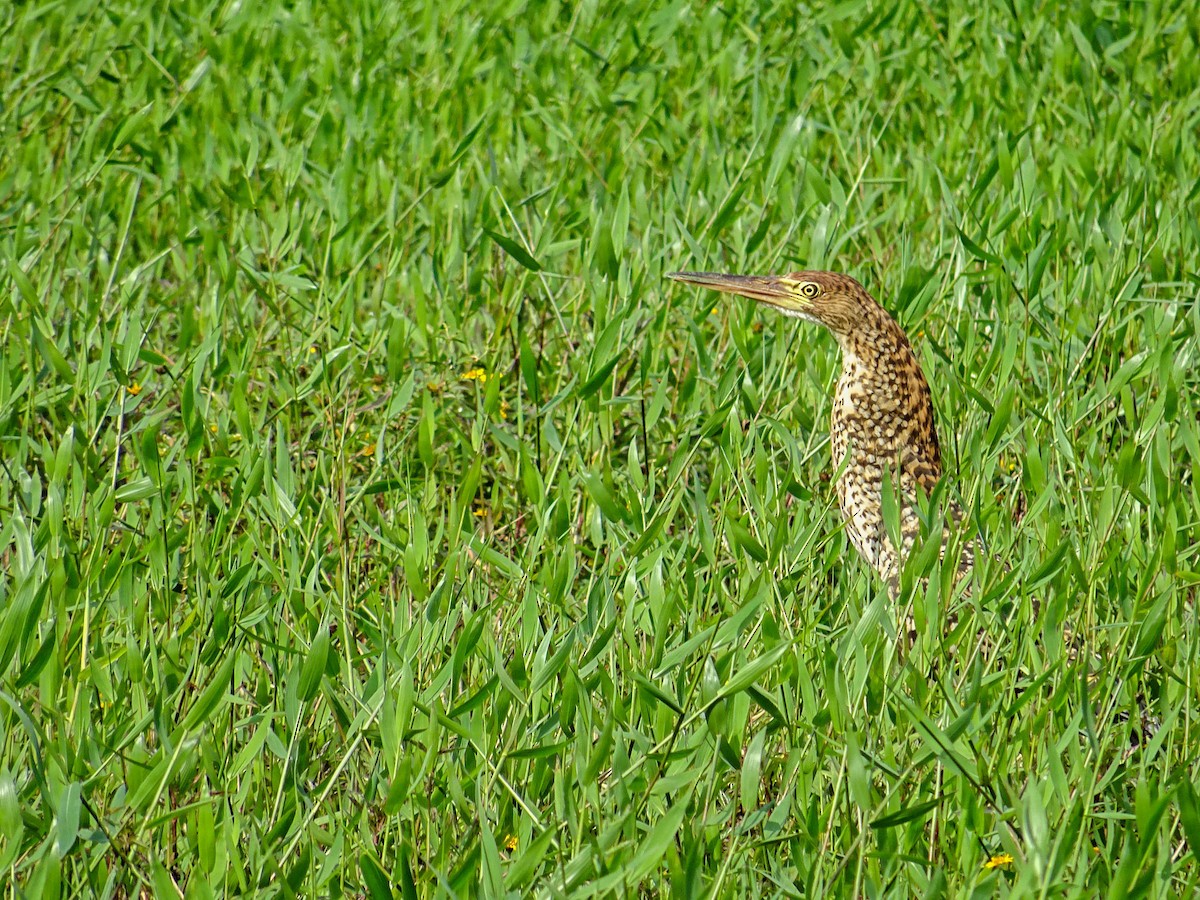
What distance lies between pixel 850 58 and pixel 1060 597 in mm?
4584

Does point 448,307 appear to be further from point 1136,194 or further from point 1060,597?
point 1060,597

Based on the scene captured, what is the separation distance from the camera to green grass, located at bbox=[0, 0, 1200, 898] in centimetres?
268

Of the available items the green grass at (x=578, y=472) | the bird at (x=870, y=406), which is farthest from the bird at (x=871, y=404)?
the green grass at (x=578, y=472)

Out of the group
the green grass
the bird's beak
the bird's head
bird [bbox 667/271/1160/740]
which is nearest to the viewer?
the green grass

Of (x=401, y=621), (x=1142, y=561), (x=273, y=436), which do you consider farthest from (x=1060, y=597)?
(x=273, y=436)

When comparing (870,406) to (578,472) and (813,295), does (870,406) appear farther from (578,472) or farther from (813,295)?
(578,472)

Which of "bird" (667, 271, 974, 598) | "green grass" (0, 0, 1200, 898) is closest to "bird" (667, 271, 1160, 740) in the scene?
"bird" (667, 271, 974, 598)

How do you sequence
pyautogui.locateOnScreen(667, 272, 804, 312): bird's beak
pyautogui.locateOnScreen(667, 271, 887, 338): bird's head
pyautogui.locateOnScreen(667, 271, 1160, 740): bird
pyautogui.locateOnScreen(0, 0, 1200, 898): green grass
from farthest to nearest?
pyautogui.locateOnScreen(667, 272, 804, 312): bird's beak < pyautogui.locateOnScreen(667, 271, 887, 338): bird's head < pyautogui.locateOnScreen(667, 271, 1160, 740): bird < pyautogui.locateOnScreen(0, 0, 1200, 898): green grass

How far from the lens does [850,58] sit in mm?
7230

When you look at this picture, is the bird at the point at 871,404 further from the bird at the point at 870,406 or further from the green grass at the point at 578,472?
the green grass at the point at 578,472

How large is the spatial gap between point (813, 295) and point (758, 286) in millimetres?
178

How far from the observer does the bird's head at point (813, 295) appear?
437 centimetres

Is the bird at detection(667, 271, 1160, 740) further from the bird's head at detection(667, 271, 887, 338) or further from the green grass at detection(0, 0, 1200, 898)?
the green grass at detection(0, 0, 1200, 898)

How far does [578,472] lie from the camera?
4070 mm
